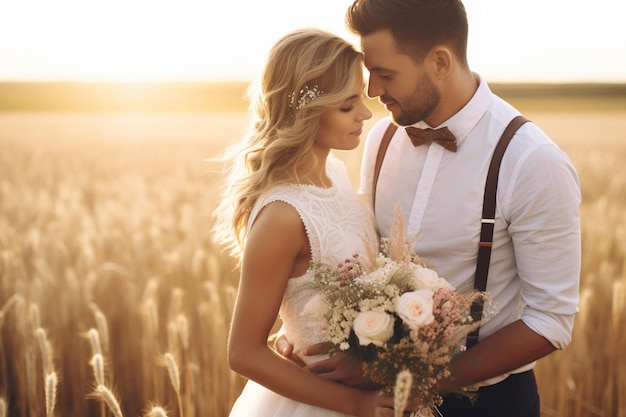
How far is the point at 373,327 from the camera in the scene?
2.01m

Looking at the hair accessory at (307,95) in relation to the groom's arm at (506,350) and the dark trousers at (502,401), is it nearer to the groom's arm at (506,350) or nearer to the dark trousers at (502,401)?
the groom's arm at (506,350)

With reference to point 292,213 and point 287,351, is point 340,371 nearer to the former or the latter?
point 287,351

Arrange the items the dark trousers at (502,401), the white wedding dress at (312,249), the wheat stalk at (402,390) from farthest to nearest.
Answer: the dark trousers at (502,401)
the white wedding dress at (312,249)
the wheat stalk at (402,390)

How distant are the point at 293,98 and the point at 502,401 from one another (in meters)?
1.57

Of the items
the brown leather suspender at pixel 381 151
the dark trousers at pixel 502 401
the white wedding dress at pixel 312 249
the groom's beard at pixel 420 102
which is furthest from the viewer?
the brown leather suspender at pixel 381 151

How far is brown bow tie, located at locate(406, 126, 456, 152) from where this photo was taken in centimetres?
291

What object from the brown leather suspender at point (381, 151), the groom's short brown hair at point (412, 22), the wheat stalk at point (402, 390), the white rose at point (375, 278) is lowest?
the wheat stalk at point (402, 390)

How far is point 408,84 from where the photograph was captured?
2.96 metres

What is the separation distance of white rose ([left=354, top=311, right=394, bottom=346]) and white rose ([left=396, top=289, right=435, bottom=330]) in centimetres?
5

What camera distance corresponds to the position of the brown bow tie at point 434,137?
2.91 metres

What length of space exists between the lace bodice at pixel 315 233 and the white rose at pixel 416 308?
1.50 ft

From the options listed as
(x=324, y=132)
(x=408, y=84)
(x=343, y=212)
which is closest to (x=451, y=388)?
(x=343, y=212)

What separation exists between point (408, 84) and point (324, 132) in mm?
488

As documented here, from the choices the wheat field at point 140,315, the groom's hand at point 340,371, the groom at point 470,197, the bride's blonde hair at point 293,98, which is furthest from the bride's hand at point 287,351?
the bride's blonde hair at point 293,98
